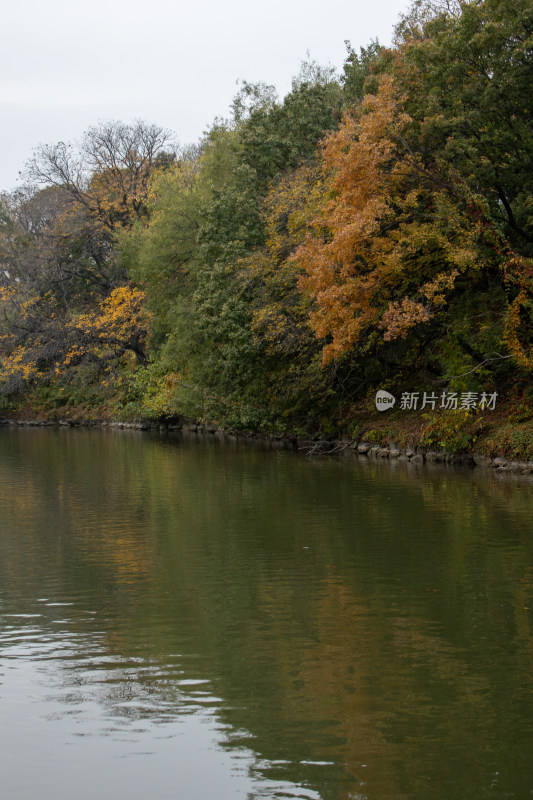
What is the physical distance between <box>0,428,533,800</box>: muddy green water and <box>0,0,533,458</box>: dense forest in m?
8.39

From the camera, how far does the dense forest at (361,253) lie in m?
22.6

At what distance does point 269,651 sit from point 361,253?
56.4 ft

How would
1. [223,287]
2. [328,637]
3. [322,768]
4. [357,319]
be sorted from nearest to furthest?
1. [322,768]
2. [328,637]
3. [357,319]
4. [223,287]

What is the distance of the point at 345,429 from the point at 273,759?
25224 millimetres

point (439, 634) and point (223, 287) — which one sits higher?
point (223, 287)

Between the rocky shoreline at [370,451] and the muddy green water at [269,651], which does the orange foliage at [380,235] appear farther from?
the muddy green water at [269,651]

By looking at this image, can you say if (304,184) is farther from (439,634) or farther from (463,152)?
(439,634)

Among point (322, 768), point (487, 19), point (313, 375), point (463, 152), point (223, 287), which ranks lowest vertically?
point (322, 768)

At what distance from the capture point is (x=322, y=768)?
572cm

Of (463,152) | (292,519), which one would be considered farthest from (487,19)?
(292,519)

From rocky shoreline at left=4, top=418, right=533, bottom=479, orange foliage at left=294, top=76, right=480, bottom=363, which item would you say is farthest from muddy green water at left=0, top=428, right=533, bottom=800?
orange foliage at left=294, top=76, right=480, bottom=363

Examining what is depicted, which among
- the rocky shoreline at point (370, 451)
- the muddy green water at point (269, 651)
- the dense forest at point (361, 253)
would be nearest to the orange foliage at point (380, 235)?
the dense forest at point (361, 253)

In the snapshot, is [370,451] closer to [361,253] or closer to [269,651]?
→ [361,253]

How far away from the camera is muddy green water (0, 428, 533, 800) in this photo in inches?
227
